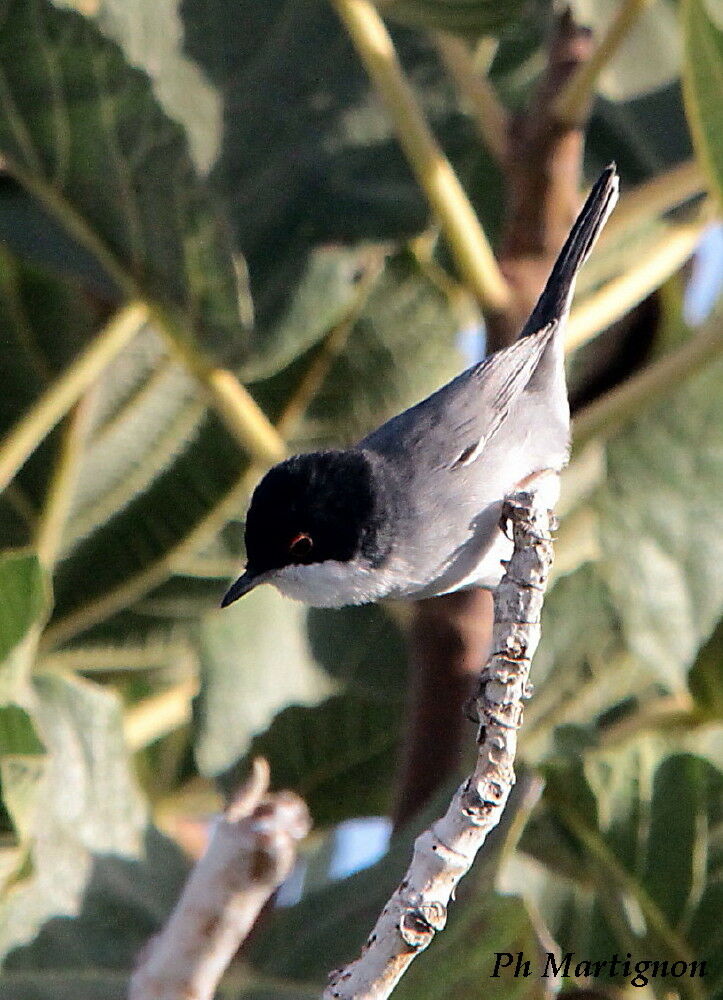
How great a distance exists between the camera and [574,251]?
2006mm

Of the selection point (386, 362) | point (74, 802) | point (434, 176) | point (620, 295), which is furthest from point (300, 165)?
point (74, 802)

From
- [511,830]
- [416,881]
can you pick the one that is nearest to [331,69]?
[511,830]

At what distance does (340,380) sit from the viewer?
90.8 inches

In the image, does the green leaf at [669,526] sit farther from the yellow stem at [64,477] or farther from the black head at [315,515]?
the yellow stem at [64,477]

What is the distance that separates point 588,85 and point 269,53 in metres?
0.63

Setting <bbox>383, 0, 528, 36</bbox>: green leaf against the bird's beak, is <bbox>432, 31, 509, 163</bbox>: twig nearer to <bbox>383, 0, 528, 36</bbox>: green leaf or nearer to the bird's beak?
<bbox>383, 0, 528, 36</bbox>: green leaf

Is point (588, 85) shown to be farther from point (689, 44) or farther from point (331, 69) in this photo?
→ point (331, 69)

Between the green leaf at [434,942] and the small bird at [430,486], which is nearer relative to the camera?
the green leaf at [434,942]

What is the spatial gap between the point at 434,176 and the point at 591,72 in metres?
0.25

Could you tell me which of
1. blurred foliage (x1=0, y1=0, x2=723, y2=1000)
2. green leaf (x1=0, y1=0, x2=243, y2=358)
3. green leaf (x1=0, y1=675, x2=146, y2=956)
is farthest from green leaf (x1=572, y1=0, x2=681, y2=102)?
green leaf (x1=0, y1=675, x2=146, y2=956)

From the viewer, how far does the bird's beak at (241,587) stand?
1974 millimetres

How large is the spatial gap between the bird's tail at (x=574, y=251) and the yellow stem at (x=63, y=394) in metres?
0.59

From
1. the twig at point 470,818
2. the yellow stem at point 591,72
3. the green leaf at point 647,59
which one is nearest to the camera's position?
the twig at point 470,818

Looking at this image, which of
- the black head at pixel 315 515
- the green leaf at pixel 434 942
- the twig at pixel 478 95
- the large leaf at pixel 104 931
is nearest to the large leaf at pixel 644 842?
the green leaf at pixel 434 942
